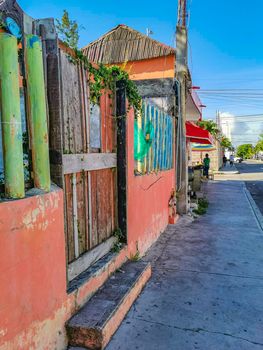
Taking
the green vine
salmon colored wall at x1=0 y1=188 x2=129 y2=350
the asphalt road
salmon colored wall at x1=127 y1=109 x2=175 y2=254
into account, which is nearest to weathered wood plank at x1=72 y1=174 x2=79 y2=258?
salmon colored wall at x1=0 y1=188 x2=129 y2=350

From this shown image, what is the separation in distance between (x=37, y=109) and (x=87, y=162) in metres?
1.04

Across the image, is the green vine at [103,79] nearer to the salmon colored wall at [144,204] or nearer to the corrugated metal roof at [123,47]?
the salmon colored wall at [144,204]

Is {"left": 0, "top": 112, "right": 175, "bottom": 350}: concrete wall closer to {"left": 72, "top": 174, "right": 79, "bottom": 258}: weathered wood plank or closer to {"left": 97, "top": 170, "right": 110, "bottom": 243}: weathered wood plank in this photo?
{"left": 72, "top": 174, "right": 79, "bottom": 258}: weathered wood plank

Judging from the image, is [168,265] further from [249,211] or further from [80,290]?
[249,211]

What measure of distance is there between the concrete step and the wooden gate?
34 centimetres

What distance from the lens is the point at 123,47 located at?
12453 mm

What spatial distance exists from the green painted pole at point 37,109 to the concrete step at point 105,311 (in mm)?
1249

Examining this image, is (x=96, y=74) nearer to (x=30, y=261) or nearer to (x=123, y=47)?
(x=30, y=261)

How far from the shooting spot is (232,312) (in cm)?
334

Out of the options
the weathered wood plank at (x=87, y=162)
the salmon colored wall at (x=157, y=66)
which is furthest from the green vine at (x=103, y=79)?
the salmon colored wall at (x=157, y=66)

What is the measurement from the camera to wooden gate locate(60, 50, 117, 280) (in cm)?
296

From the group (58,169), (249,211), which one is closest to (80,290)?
(58,169)

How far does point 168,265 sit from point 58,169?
2890mm

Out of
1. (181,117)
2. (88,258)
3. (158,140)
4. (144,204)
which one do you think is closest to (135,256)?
(144,204)
